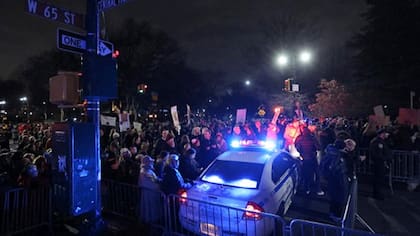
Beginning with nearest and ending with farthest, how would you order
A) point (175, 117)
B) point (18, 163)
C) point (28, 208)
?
1. point (28, 208)
2. point (18, 163)
3. point (175, 117)

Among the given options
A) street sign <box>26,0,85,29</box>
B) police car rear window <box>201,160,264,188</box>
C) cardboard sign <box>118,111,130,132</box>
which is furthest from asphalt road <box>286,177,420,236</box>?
cardboard sign <box>118,111,130,132</box>

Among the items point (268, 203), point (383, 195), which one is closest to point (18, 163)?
point (268, 203)

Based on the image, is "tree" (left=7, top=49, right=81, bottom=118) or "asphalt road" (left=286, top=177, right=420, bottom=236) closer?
"asphalt road" (left=286, top=177, right=420, bottom=236)

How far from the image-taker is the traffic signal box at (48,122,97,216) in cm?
521

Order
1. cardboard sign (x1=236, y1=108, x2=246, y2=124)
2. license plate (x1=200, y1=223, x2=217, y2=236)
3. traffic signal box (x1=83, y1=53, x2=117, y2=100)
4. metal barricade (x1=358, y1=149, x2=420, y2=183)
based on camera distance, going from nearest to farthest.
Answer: traffic signal box (x1=83, y1=53, x2=117, y2=100)
license plate (x1=200, y1=223, x2=217, y2=236)
metal barricade (x1=358, y1=149, x2=420, y2=183)
cardboard sign (x1=236, y1=108, x2=246, y2=124)

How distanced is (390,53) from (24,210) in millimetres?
32003

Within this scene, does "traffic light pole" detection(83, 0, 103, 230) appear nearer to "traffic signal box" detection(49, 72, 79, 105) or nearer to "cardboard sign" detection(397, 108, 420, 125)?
"traffic signal box" detection(49, 72, 79, 105)

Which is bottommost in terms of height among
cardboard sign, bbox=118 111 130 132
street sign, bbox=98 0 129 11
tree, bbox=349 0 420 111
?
cardboard sign, bbox=118 111 130 132

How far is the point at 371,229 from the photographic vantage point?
267 inches

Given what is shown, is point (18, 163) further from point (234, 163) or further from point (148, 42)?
point (148, 42)

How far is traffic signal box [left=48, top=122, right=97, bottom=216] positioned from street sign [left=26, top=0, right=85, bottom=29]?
168cm

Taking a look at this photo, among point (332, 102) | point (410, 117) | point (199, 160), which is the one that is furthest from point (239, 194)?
point (332, 102)

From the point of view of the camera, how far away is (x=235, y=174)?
6.43 m

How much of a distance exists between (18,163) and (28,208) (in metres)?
2.12
